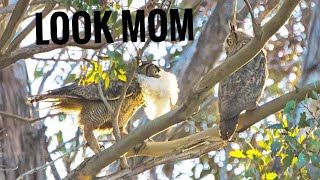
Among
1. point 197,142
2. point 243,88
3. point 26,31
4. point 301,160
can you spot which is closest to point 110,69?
point 197,142

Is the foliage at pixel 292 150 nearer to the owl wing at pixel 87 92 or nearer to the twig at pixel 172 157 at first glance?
the twig at pixel 172 157

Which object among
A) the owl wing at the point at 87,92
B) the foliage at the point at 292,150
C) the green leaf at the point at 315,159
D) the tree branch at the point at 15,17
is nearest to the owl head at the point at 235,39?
the owl wing at the point at 87,92

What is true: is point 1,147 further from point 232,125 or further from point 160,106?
point 232,125

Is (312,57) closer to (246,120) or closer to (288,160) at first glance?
(246,120)

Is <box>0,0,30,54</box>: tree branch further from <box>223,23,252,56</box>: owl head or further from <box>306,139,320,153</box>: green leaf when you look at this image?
<box>306,139,320,153</box>: green leaf

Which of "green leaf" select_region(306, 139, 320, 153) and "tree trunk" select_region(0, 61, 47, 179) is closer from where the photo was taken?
"green leaf" select_region(306, 139, 320, 153)

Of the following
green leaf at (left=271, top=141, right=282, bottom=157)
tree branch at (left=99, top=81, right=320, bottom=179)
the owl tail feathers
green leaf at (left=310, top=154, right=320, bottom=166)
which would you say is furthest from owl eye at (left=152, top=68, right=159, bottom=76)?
green leaf at (left=310, top=154, right=320, bottom=166)

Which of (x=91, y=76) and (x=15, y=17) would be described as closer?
(x=91, y=76)

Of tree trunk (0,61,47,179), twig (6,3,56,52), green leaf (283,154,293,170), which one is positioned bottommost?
tree trunk (0,61,47,179)

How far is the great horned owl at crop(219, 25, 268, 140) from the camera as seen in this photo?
15.4ft

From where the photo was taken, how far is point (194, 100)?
159 inches

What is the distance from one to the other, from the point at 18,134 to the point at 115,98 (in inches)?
41.4

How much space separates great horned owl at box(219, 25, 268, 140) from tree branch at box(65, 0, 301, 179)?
1.49ft

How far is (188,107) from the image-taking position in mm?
4086
